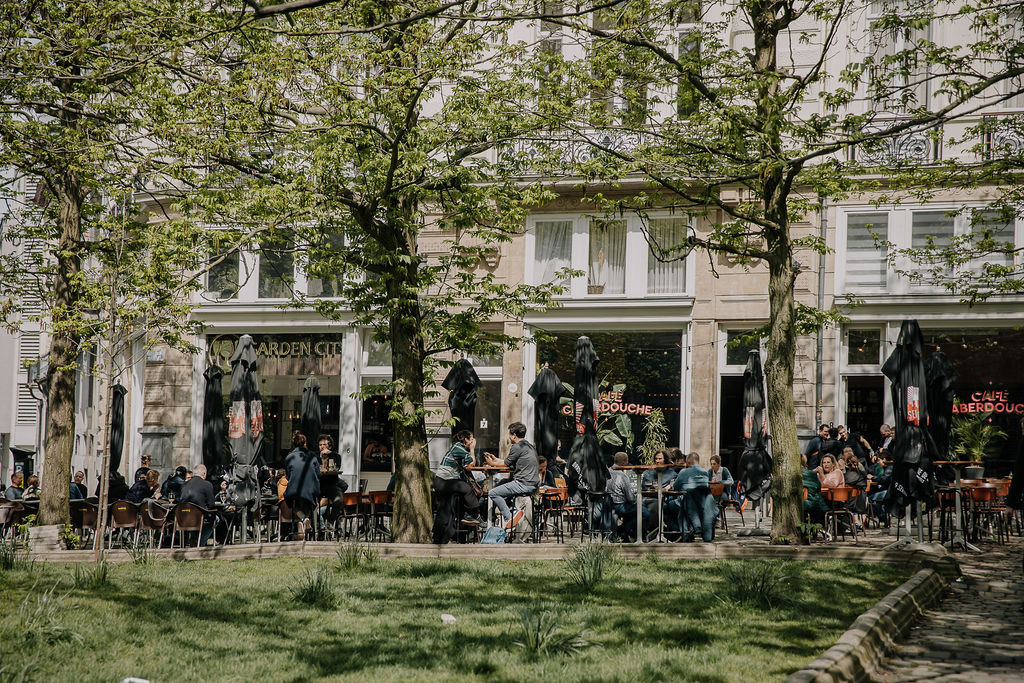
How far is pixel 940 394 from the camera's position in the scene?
1697 centimetres

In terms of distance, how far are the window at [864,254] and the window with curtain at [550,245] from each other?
6.38 meters

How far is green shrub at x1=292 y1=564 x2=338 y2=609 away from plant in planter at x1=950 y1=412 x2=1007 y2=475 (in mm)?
15763

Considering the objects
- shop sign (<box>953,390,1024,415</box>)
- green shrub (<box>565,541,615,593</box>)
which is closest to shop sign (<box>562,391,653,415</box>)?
shop sign (<box>953,390,1024,415</box>)

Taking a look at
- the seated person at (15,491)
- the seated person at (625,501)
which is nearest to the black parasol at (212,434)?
the seated person at (15,491)

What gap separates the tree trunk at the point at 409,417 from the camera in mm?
14797

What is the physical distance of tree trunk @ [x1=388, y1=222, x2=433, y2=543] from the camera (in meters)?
14.8

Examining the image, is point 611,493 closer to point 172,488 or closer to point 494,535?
point 494,535

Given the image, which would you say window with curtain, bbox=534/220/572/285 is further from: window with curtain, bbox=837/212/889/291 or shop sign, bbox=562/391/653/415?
window with curtain, bbox=837/212/889/291

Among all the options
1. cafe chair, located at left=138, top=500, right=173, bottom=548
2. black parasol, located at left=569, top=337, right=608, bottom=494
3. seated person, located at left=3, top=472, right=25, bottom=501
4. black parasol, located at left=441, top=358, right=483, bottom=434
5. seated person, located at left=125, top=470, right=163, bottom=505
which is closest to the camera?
cafe chair, located at left=138, top=500, right=173, bottom=548

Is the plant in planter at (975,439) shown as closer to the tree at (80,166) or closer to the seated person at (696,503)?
the seated person at (696,503)

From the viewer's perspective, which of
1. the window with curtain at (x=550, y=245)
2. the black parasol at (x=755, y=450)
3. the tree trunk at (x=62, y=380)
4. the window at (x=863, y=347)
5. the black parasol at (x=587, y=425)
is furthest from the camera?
the window with curtain at (x=550, y=245)

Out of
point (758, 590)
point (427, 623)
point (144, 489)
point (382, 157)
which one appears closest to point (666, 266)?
point (382, 157)

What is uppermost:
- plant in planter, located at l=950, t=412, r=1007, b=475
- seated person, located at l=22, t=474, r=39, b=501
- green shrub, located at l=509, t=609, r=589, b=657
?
plant in planter, located at l=950, t=412, r=1007, b=475

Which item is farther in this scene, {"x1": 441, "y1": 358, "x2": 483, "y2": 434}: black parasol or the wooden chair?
{"x1": 441, "y1": 358, "x2": 483, "y2": 434}: black parasol
